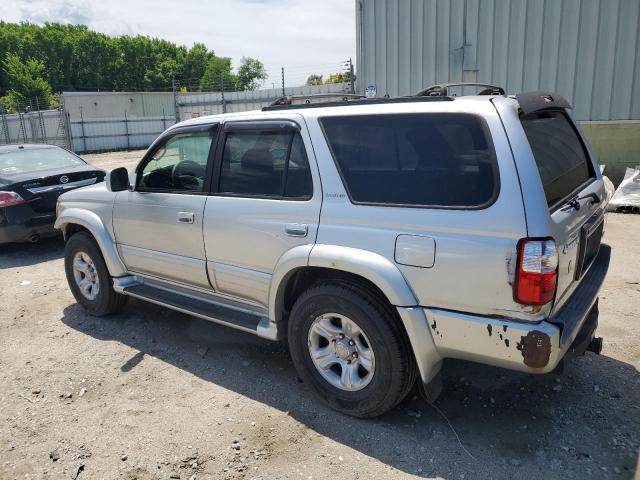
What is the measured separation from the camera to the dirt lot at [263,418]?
2.83 m

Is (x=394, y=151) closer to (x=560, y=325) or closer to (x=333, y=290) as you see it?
(x=333, y=290)

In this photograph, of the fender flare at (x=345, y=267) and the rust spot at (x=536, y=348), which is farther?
the fender flare at (x=345, y=267)

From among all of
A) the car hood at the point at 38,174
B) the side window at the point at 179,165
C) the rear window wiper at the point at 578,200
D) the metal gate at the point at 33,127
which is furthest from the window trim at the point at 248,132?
the metal gate at the point at 33,127

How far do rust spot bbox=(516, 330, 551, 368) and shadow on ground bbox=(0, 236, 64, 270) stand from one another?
22.2ft

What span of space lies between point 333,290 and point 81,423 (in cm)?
185

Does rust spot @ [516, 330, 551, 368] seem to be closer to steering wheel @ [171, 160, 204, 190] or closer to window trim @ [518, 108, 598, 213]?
window trim @ [518, 108, 598, 213]

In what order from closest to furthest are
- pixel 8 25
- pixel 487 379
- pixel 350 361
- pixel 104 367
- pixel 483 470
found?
1. pixel 483 470
2. pixel 350 361
3. pixel 487 379
4. pixel 104 367
5. pixel 8 25

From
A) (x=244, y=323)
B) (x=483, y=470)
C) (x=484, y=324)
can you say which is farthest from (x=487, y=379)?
(x=244, y=323)

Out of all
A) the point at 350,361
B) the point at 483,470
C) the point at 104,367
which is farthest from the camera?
the point at 104,367

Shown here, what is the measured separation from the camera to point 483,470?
8.93 ft

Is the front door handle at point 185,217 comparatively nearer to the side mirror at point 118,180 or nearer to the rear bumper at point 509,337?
the side mirror at point 118,180

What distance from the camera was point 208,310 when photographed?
386cm

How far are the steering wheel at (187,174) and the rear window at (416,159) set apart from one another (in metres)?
1.20

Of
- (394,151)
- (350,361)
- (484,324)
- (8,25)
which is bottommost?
(350,361)
